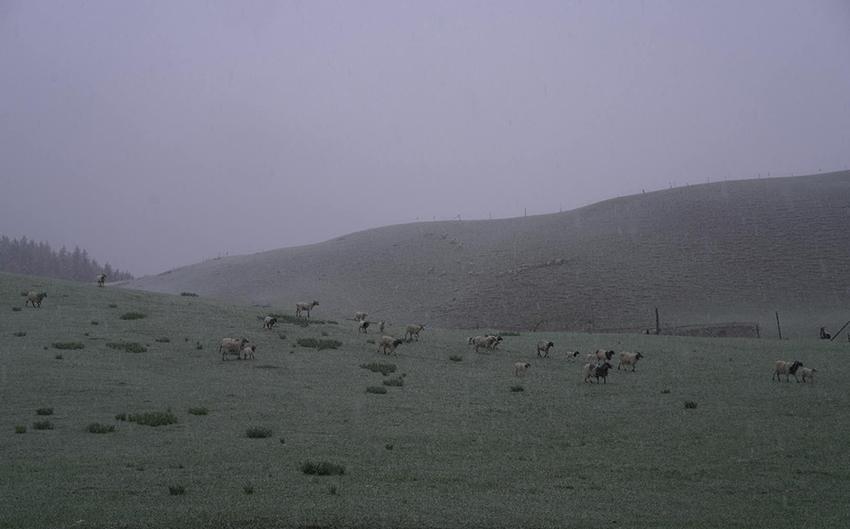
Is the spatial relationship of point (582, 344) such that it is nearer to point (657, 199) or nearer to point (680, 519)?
point (680, 519)

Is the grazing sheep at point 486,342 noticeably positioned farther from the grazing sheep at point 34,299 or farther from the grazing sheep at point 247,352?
the grazing sheep at point 34,299

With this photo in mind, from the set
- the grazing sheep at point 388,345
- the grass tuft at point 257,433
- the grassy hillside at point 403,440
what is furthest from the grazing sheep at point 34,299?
the grass tuft at point 257,433

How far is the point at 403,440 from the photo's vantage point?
15.3m

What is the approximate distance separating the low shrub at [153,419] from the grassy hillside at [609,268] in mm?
47954

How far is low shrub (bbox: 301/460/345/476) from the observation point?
12055mm

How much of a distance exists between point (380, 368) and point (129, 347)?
982cm

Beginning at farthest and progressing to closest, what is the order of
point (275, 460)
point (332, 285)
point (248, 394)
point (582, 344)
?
point (332, 285) → point (582, 344) → point (248, 394) → point (275, 460)

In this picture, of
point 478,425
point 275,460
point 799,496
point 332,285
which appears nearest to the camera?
point 799,496

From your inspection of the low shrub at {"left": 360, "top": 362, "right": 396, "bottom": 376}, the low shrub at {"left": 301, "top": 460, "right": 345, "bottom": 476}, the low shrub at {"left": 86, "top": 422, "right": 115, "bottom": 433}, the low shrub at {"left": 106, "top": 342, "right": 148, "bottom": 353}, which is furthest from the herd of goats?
the low shrub at {"left": 301, "top": 460, "right": 345, "bottom": 476}

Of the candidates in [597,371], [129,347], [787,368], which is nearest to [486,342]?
[597,371]

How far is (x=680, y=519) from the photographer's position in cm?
1003

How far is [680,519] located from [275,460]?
23.7 feet

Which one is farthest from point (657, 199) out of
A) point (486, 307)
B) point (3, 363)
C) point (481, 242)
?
point (3, 363)

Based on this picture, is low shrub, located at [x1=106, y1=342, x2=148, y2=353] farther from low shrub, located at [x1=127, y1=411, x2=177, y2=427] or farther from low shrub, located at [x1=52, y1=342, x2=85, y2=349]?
low shrub, located at [x1=127, y1=411, x2=177, y2=427]
